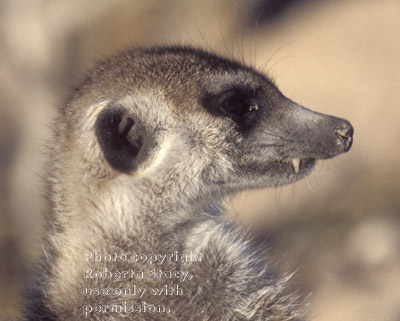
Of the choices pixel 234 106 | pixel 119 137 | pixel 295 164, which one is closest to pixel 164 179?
pixel 119 137

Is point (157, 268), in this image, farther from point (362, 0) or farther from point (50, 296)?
point (362, 0)

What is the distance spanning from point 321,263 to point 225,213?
1681 millimetres

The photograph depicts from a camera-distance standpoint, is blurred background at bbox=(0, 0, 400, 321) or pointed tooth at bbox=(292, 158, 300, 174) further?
blurred background at bbox=(0, 0, 400, 321)

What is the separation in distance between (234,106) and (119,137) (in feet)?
1.17

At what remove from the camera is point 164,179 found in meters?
1.60

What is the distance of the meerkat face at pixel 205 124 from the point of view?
157 cm

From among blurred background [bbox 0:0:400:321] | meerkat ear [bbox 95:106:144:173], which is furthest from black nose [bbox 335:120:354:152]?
blurred background [bbox 0:0:400:321]

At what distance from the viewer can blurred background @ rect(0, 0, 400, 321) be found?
10.1 feet

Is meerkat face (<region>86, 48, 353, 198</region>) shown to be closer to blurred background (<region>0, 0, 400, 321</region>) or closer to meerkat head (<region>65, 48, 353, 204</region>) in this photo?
meerkat head (<region>65, 48, 353, 204</region>)

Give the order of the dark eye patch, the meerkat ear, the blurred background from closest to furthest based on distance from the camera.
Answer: the meerkat ear, the dark eye patch, the blurred background

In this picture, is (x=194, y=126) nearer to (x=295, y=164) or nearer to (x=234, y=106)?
(x=234, y=106)

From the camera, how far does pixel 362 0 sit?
3271 millimetres

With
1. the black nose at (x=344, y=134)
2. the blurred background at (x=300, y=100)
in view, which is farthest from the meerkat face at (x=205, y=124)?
the blurred background at (x=300, y=100)

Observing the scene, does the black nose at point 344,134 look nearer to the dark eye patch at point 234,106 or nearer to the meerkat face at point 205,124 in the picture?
the meerkat face at point 205,124
